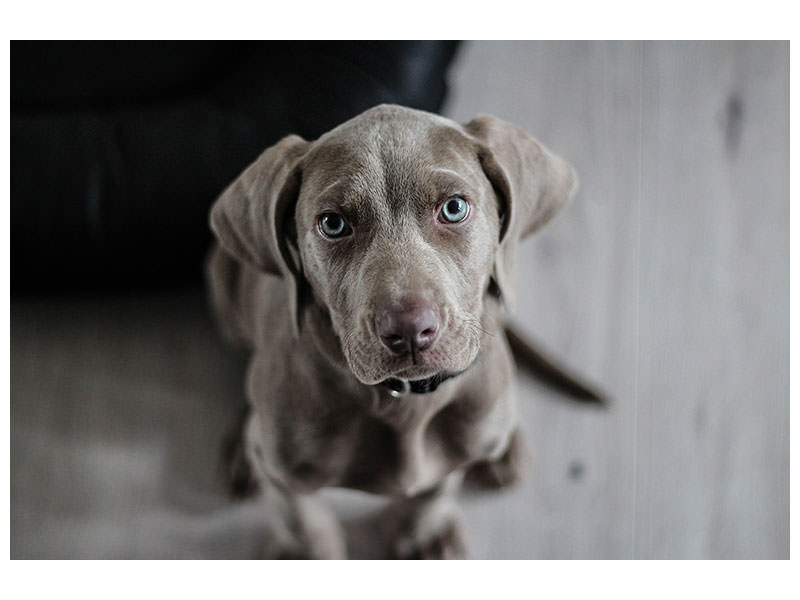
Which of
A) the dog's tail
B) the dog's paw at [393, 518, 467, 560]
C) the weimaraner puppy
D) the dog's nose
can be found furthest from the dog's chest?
the dog's tail

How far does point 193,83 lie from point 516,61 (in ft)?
2.36

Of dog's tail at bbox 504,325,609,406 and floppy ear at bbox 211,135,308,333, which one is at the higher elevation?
floppy ear at bbox 211,135,308,333

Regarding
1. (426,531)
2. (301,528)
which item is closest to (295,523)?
(301,528)

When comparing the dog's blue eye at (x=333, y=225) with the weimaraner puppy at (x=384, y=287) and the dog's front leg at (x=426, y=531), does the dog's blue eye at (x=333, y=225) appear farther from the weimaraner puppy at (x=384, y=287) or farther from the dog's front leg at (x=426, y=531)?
the dog's front leg at (x=426, y=531)

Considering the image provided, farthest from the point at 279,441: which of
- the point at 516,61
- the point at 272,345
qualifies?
the point at 516,61

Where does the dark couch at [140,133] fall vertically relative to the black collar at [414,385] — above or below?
above

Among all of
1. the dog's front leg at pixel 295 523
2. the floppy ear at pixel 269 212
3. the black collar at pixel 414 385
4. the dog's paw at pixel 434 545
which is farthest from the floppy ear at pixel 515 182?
the dog's paw at pixel 434 545

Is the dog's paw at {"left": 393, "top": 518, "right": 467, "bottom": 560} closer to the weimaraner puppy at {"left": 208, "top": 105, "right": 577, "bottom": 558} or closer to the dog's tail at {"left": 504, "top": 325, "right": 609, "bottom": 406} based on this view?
the weimaraner puppy at {"left": 208, "top": 105, "right": 577, "bottom": 558}

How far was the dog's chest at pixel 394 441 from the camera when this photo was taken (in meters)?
1.24

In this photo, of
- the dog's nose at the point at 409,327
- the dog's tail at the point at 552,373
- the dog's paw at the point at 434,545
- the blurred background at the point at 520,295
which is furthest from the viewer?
the dog's tail at the point at 552,373

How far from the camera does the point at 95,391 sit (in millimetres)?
1949

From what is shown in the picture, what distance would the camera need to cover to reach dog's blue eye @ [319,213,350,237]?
1.02 metres

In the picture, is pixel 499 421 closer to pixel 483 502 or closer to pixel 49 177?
pixel 483 502

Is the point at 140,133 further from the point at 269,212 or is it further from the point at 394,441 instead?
the point at 394,441
